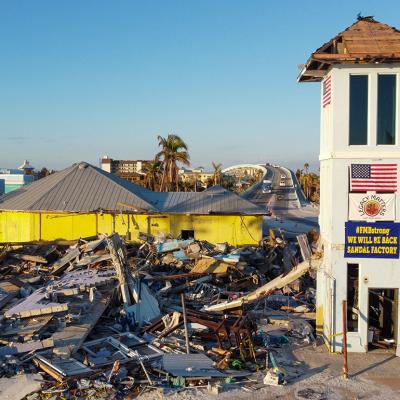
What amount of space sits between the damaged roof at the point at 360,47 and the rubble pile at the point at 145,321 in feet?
18.7

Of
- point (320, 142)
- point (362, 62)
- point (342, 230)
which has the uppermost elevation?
point (362, 62)

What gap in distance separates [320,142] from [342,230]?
339 centimetres

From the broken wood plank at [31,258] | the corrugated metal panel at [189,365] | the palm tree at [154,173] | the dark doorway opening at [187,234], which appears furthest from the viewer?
the palm tree at [154,173]

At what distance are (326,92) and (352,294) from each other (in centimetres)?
593

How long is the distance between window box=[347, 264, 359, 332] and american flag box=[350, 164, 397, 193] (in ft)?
7.43

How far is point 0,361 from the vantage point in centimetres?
1214

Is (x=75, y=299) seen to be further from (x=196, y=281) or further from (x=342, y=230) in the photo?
(x=342, y=230)

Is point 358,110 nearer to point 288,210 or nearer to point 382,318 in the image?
point 382,318

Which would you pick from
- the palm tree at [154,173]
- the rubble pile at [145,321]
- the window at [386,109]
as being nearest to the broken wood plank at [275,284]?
the rubble pile at [145,321]

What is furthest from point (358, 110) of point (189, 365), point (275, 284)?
point (189, 365)

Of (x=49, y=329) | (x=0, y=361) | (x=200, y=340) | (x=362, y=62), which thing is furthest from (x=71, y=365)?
(x=362, y=62)

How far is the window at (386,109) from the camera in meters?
14.1

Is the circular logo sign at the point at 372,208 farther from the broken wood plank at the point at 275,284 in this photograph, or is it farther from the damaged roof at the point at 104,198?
the damaged roof at the point at 104,198

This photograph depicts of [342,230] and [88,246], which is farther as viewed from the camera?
[88,246]
